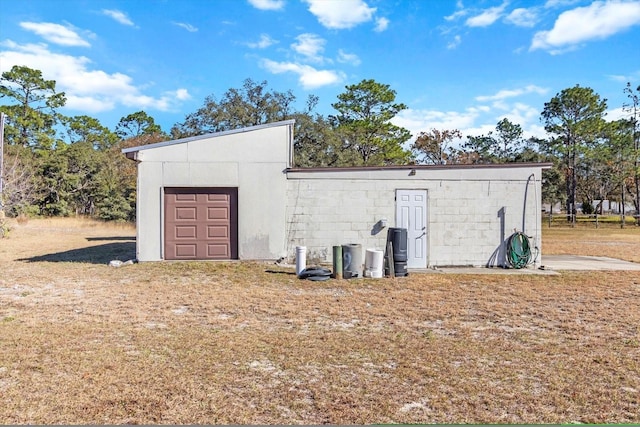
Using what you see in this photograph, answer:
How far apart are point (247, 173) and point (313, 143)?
1593cm

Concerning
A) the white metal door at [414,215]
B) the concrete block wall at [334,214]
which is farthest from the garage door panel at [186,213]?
the white metal door at [414,215]

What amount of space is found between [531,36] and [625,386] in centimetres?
1309

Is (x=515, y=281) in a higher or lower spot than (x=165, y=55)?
lower

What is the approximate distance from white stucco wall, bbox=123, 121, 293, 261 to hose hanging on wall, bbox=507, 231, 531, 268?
588 centimetres

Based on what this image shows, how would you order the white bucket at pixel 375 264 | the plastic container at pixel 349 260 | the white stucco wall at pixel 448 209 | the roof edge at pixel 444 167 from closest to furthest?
the plastic container at pixel 349 260
the white bucket at pixel 375 264
the roof edge at pixel 444 167
the white stucco wall at pixel 448 209

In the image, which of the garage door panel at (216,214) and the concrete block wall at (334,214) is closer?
the concrete block wall at (334,214)

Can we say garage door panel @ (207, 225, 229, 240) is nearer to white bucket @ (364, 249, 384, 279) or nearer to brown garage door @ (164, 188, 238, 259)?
brown garage door @ (164, 188, 238, 259)

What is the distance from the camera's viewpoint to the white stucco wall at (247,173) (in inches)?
416

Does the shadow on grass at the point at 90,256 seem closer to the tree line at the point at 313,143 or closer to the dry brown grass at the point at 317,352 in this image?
the dry brown grass at the point at 317,352

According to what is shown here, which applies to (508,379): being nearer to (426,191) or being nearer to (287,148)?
(426,191)

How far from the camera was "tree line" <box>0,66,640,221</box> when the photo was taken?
1081 inches

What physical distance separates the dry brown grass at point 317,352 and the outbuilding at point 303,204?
2387mm

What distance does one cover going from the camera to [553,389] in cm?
330

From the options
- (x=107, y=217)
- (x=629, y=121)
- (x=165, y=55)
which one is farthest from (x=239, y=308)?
(x=629, y=121)
